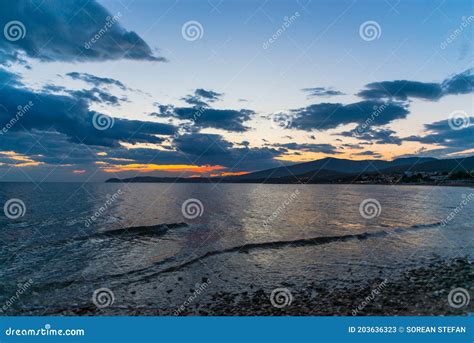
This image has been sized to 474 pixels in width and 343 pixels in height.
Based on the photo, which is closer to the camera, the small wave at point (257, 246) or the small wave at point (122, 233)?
the small wave at point (257, 246)

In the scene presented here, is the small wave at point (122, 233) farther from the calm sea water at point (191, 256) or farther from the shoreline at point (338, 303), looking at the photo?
the shoreline at point (338, 303)

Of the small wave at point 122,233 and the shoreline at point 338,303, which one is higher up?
the small wave at point 122,233

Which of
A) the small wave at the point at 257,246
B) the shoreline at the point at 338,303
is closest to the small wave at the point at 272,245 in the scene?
the small wave at the point at 257,246

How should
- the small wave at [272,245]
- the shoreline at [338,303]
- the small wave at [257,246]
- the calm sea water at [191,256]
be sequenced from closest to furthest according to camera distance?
the shoreline at [338,303] → the calm sea water at [191,256] → the small wave at [257,246] → the small wave at [272,245]

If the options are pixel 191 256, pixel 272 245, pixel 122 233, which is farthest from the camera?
pixel 122 233

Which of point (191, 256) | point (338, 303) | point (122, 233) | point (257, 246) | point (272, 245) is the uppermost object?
point (122, 233)

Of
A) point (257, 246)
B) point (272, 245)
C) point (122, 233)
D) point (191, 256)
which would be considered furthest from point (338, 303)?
point (122, 233)

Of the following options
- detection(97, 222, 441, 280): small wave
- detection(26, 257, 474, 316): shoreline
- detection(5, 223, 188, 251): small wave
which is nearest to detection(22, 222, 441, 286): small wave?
detection(97, 222, 441, 280): small wave

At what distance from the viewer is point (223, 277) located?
18.0m

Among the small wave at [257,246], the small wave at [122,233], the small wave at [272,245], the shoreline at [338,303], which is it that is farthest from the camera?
the small wave at [122,233]

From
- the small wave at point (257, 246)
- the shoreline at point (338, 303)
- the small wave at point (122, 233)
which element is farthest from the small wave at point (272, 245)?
the small wave at point (122, 233)

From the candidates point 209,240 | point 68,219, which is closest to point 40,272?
point 209,240

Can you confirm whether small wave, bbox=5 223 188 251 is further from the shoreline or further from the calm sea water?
the shoreline

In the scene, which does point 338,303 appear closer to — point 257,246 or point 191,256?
point 191,256
